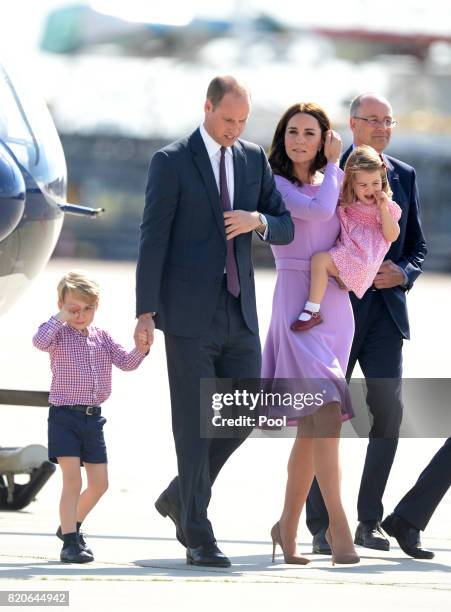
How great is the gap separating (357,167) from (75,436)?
155 centimetres

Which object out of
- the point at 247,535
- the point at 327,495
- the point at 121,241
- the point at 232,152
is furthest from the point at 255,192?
the point at 121,241

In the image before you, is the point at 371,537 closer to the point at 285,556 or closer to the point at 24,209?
the point at 285,556

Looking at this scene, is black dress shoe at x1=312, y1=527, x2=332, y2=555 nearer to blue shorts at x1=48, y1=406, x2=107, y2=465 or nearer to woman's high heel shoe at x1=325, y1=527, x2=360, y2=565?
woman's high heel shoe at x1=325, y1=527, x2=360, y2=565

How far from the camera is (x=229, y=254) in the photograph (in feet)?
19.6

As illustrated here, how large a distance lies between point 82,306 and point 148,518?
170 centimetres

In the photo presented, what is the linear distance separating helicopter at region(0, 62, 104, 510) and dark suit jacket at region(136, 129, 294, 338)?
1.16 meters

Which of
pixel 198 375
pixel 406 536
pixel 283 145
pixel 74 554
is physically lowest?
pixel 74 554

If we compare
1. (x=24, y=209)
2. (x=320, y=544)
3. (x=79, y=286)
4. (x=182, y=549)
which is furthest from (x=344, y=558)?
(x=24, y=209)

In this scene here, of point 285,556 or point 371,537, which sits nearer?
point 285,556

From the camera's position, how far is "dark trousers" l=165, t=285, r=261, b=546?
5.89 m

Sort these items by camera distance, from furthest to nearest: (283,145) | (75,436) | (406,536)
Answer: (406,536) → (283,145) → (75,436)

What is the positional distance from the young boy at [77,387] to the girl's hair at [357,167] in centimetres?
108

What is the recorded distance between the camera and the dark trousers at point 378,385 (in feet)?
22.3

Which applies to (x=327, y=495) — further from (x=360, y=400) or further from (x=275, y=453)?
(x=275, y=453)
